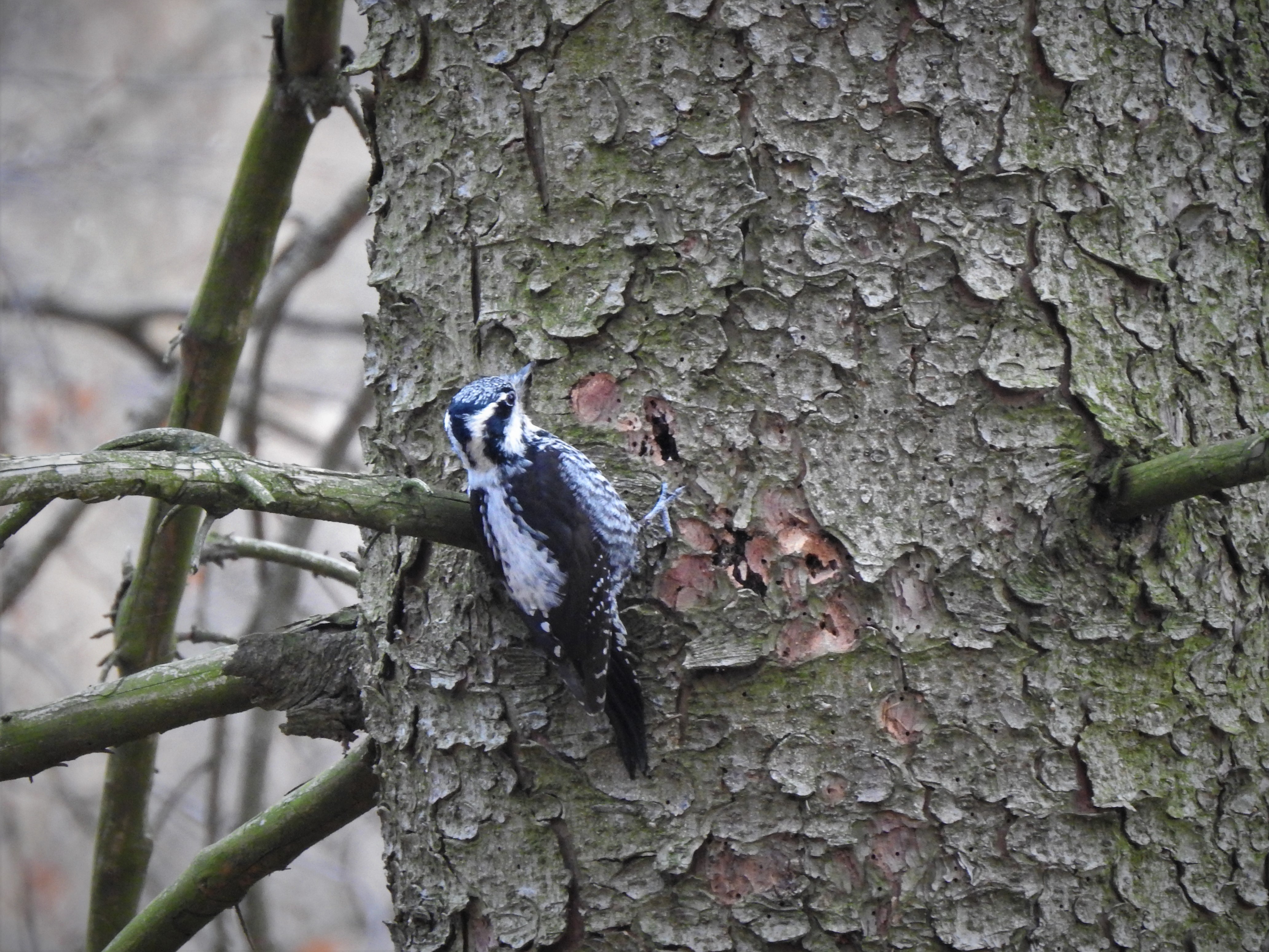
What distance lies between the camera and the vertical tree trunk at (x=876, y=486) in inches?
73.6

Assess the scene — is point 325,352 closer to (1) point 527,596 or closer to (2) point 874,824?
(1) point 527,596

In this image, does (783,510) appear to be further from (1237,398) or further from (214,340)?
(214,340)

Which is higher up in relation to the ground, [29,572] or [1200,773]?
[29,572]

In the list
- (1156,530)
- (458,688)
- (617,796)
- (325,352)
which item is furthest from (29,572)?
(325,352)

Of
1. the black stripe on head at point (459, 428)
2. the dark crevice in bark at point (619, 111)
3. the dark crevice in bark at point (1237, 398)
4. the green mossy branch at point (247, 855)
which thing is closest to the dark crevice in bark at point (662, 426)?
the black stripe on head at point (459, 428)

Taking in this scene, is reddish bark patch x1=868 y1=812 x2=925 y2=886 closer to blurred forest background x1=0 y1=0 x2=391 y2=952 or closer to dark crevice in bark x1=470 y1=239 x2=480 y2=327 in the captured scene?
dark crevice in bark x1=470 y1=239 x2=480 y2=327

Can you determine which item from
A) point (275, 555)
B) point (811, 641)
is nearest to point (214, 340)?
point (275, 555)

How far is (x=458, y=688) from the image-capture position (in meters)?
2.05

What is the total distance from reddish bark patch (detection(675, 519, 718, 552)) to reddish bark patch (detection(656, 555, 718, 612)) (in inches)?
0.6

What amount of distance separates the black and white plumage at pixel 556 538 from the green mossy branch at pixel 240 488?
109mm

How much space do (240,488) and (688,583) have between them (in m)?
0.76

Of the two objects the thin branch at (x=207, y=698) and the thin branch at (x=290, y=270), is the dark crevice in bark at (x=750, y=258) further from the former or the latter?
the thin branch at (x=290, y=270)

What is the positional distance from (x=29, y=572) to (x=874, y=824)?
103 inches

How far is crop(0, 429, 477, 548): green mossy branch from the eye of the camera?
4.92 feet
